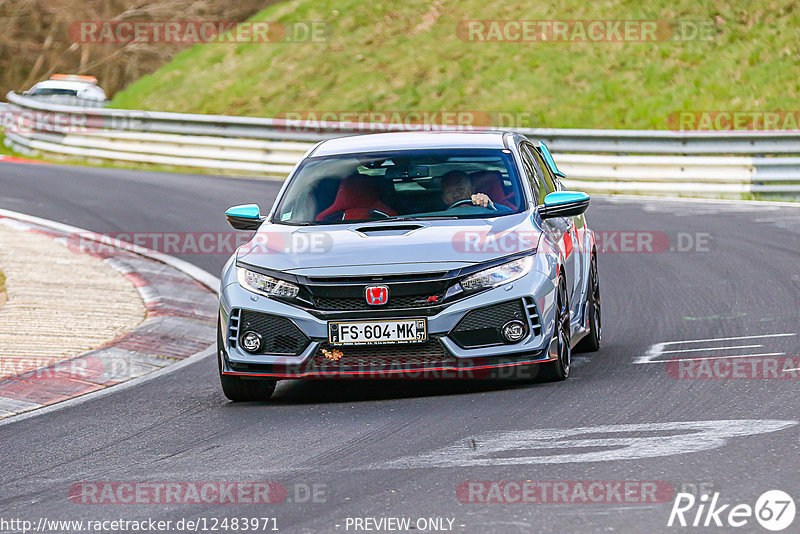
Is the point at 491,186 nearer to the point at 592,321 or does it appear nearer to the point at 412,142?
the point at 412,142

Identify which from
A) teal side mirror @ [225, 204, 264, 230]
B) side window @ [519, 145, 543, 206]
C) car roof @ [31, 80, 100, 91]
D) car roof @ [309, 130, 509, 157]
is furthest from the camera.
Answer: car roof @ [31, 80, 100, 91]

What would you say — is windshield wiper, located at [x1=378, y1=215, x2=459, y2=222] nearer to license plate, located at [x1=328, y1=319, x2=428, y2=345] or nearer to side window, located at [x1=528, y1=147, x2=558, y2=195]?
license plate, located at [x1=328, y1=319, x2=428, y2=345]

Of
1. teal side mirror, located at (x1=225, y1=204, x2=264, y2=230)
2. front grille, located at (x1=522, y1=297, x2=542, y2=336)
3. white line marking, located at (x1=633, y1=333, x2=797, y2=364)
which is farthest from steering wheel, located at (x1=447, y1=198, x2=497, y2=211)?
white line marking, located at (x1=633, y1=333, x2=797, y2=364)

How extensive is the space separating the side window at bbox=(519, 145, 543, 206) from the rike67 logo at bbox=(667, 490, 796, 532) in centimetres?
401

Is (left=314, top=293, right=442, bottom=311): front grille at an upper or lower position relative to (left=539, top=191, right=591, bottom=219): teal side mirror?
lower

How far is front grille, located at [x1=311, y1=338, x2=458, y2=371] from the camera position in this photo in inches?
319

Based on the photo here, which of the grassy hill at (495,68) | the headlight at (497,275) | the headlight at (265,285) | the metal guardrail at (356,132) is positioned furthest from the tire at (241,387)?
the grassy hill at (495,68)

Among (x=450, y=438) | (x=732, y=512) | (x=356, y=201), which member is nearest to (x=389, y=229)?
(x=356, y=201)

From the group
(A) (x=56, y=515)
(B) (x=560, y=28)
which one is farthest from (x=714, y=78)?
(A) (x=56, y=515)

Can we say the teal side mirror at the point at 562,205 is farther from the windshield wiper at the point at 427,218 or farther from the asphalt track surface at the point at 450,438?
the asphalt track surface at the point at 450,438

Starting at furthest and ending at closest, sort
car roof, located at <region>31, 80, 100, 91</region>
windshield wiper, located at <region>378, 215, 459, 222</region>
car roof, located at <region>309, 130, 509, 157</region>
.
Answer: car roof, located at <region>31, 80, 100, 91</region> → car roof, located at <region>309, 130, 509, 157</region> → windshield wiper, located at <region>378, 215, 459, 222</region>

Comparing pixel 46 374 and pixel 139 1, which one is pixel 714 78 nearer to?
pixel 46 374

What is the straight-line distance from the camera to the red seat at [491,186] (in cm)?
914

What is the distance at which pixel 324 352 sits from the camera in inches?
322
